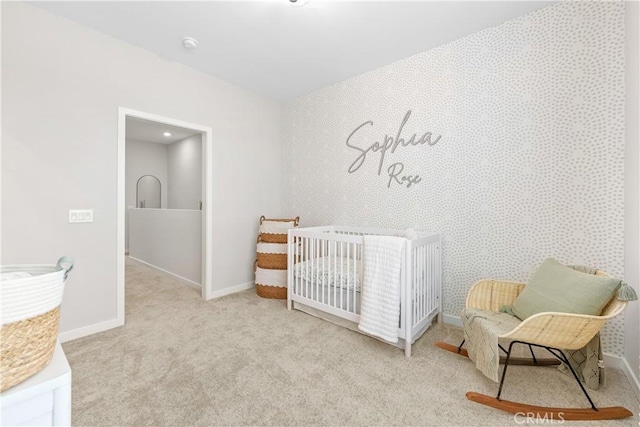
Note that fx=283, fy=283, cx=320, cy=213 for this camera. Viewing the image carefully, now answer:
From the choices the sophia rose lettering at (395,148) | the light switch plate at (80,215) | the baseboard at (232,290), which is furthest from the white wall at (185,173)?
the sophia rose lettering at (395,148)

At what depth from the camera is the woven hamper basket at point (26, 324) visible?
49 cm

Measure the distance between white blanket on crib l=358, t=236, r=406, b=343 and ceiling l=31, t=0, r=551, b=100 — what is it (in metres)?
1.68

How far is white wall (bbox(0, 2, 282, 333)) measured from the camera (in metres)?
1.98

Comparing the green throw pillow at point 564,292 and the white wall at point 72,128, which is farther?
the white wall at point 72,128

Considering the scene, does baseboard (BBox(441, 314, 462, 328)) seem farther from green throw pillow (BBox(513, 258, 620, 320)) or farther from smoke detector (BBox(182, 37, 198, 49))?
smoke detector (BBox(182, 37, 198, 49))

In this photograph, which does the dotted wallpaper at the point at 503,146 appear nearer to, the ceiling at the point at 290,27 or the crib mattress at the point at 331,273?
the ceiling at the point at 290,27

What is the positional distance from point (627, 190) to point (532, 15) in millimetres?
1410

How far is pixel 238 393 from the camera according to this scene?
5.15ft

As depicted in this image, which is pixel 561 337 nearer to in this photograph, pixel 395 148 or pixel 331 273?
pixel 331 273

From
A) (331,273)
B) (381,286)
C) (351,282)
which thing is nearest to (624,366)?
(381,286)

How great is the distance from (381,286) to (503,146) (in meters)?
1.46

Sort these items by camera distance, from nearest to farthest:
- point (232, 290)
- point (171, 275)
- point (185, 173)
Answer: point (232, 290), point (171, 275), point (185, 173)

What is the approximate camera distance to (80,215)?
225cm

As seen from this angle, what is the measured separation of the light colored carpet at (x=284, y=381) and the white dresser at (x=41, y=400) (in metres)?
1.01
